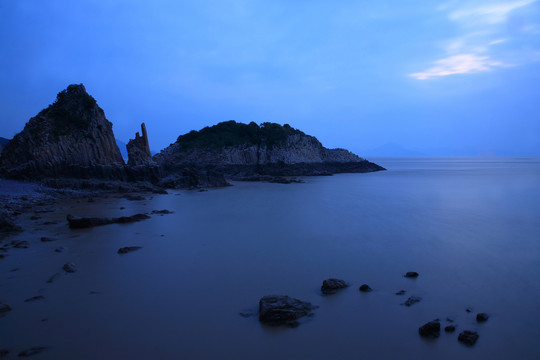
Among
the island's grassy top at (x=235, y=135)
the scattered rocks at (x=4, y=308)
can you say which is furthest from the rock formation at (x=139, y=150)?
the scattered rocks at (x=4, y=308)

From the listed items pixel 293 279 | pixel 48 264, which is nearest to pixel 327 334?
pixel 293 279

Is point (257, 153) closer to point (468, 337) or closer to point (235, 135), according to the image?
point (235, 135)

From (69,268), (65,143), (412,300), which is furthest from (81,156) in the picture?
(412,300)

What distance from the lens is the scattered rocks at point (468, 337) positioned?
4520 millimetres

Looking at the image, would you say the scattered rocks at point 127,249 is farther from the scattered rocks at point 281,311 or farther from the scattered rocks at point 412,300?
the scattered rocks at point 412,300

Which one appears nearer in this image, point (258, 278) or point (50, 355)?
point (50, 355)

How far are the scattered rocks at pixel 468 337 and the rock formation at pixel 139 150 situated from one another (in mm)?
31173

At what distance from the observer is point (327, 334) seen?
4.80 metres

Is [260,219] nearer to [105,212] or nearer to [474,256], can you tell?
[105,212]

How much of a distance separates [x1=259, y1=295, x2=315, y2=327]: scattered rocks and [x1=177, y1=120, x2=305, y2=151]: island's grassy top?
50.4 m

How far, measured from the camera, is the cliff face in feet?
77.2

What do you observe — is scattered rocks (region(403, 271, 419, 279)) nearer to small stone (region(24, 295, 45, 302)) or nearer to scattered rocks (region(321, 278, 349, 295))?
scattered rocks (region(321, 278, 349, 295))

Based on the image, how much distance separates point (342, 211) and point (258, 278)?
11.2m

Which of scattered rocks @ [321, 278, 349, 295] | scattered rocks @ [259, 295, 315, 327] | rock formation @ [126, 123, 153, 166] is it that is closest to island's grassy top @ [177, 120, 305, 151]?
rock formation @ [126, 123, 153, 166]
